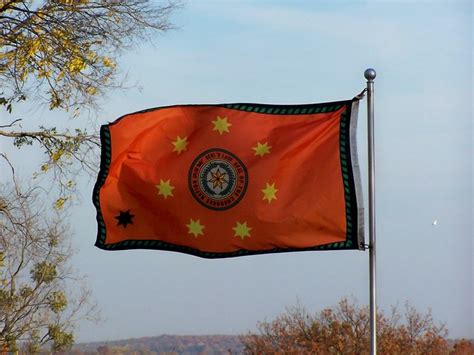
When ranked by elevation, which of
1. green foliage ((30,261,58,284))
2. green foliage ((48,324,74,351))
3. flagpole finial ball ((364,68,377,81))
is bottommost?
green foliage ((48,324,74,351))

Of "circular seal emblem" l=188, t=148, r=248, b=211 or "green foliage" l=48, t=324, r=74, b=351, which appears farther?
"green foliage" l=48, t=324, r=74, b=351

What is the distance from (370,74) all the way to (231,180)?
1.78 m

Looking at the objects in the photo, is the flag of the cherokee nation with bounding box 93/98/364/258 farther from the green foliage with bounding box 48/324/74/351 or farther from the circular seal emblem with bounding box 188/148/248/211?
the green foliage with bounding box 48/324/74/351

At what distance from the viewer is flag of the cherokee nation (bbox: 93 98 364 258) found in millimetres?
11461

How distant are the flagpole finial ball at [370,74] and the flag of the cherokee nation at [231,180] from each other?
0.35m

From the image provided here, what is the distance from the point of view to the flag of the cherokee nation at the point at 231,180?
37.6 feet

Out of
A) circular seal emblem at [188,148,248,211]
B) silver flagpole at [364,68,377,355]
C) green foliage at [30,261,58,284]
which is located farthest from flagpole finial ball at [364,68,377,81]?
green foliage at [30,261,58,284]

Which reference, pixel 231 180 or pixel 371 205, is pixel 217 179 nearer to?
pixel 231 180

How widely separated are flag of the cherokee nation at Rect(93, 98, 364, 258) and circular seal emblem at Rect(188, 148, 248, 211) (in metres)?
0.01

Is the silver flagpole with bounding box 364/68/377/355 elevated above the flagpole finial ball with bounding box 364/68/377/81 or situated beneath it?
situated beneath

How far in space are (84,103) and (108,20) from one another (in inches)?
58.0

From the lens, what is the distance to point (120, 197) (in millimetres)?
12000

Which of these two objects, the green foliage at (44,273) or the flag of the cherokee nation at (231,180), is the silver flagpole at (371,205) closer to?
the flag of the cherokee nation at (231,180)

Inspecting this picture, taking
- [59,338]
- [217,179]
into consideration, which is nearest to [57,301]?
[59,338]
